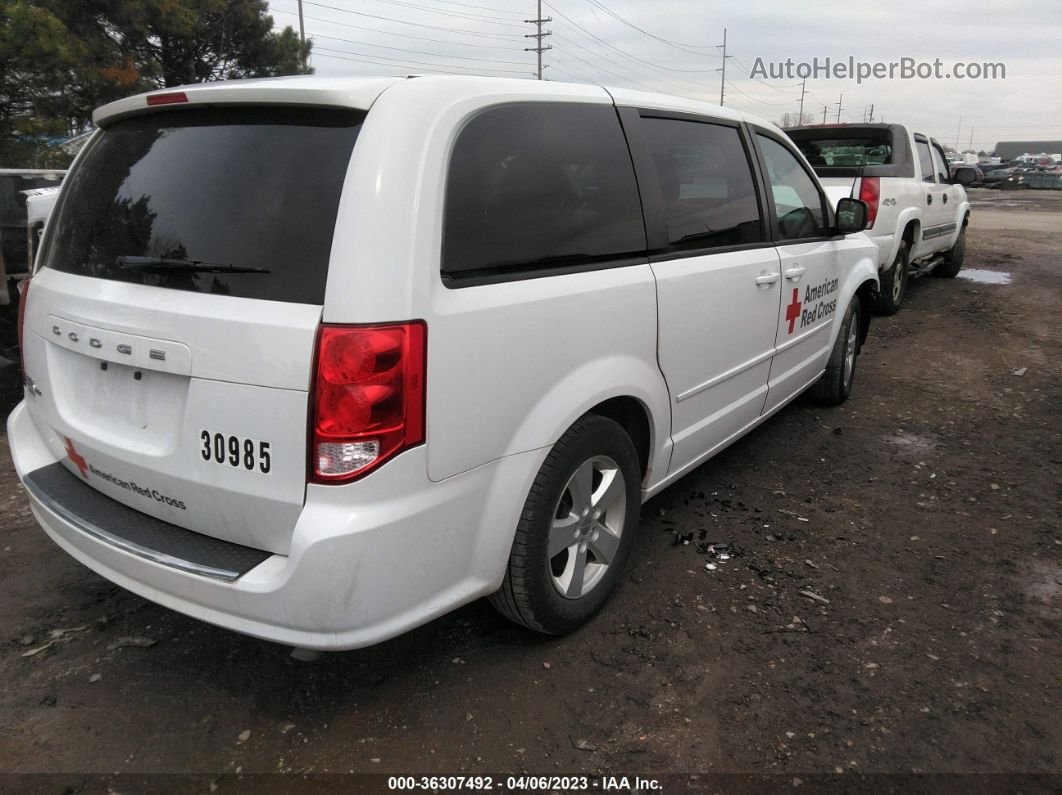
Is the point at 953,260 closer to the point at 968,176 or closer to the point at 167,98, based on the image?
the point at 968,176

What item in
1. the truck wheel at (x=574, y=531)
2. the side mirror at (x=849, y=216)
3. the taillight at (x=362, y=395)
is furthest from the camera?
the side mirror at (x=849, y=216)

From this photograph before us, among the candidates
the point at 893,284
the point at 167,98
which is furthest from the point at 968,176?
the point at 167,98

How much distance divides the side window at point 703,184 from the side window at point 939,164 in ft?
22.4

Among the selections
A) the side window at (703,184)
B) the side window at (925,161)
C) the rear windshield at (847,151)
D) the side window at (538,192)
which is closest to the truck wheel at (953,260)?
the side window at (925,161)

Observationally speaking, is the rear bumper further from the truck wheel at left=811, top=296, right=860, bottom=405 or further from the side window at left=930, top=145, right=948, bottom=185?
the side window at left=930, top=145, right=948, bottom=185

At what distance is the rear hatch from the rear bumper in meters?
0.11

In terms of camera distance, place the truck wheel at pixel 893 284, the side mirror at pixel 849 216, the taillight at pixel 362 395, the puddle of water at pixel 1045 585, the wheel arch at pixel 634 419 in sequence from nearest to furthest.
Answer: the taillight at pixel 362 395 → the wheel arch at pixel 634 419 → the puddle of water at pixel 1045 585 → the side mirror at pixel 849 216 → the truck wheel at pixel 893 284

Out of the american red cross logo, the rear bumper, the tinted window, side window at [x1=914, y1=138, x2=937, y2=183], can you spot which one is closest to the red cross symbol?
the rear bumper

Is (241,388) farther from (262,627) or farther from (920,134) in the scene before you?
(920,134)

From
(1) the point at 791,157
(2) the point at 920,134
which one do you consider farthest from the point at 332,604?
(2) the point at 920,134

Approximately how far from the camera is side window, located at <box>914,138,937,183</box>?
8.52 meters

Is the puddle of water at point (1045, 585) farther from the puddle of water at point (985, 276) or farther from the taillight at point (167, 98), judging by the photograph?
the puddle of water at point (985, 276)

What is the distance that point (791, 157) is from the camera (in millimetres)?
4316

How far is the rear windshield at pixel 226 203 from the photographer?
1.99 m
